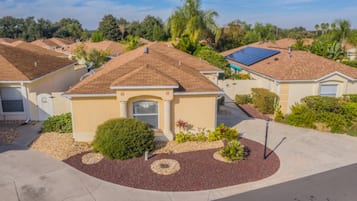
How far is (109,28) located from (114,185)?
2830 inches

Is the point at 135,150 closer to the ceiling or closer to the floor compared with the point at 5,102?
closer to the floor

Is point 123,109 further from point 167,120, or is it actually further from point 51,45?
point 51,45

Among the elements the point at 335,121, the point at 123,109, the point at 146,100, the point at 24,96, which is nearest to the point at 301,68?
the point at 335,121

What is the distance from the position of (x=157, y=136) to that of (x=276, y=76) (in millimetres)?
10542

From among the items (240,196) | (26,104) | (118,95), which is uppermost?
(118,95)

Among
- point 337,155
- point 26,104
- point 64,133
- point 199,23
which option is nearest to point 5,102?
point 26,104

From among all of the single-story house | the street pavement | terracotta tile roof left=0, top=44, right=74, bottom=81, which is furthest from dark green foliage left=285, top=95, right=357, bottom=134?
the single-story house

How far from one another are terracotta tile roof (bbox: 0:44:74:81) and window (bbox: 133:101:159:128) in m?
7.68

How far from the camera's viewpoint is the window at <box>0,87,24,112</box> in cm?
1648

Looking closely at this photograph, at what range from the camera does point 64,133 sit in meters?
14.6

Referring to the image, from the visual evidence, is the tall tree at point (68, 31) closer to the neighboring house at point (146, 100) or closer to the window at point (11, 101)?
the window at point (11, 101)

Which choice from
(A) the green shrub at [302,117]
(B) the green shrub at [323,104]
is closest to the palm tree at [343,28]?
(B) the green shrub at [323,104]

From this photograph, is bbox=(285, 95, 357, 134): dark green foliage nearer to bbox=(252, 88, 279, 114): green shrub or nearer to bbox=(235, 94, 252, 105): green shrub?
bbox=(252, 88, 279, 114): green shrub

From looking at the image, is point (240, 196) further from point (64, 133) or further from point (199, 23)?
point (199, 23)
